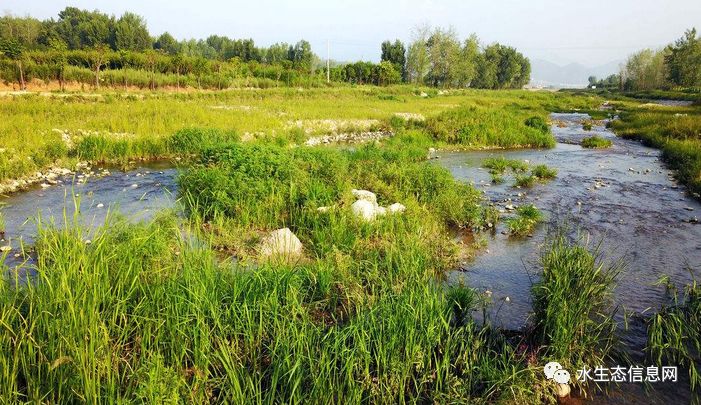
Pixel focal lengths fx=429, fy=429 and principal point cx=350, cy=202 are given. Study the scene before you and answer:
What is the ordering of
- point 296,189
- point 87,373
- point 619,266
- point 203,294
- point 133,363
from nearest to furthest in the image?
1. point 87,373
2. point 133,363
3. point 203,294
4. point 619,266
5. point 296,189

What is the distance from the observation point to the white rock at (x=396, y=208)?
32.3ft

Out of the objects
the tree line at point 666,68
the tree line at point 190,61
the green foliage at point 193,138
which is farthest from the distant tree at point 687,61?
the green foliage at point 193,138

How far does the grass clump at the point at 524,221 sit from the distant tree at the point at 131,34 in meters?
94.3

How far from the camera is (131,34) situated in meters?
89.6

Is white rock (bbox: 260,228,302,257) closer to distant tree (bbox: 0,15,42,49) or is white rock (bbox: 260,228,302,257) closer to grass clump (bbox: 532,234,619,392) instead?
grass clump (bbox: 532,234,619,392)

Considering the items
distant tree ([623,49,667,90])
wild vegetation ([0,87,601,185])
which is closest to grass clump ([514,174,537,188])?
wild vegetation ([0,87,601,185])

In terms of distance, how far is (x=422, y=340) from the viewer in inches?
184

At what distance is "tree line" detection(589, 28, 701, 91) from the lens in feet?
256

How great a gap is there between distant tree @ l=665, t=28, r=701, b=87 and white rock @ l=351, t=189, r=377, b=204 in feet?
306

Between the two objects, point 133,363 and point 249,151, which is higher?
point 249,151

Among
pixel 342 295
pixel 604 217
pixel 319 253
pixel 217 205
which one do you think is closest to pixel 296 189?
pixel 217 205

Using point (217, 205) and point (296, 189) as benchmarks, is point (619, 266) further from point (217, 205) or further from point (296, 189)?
point (217, 205)

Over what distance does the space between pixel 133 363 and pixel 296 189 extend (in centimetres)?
644

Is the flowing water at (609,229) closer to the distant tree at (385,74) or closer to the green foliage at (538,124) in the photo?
the green foliage at (538,124)
